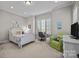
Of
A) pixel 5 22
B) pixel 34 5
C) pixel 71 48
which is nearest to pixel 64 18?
pixel 34 5

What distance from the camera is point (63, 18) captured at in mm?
5184

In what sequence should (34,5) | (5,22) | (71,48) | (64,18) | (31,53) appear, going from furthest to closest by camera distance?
(5,22), (64,18), (34,5), (31,53), (71,48)

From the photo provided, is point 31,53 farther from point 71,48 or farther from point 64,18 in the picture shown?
point 64,18

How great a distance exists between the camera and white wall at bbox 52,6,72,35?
496cm

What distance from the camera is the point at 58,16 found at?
541cm

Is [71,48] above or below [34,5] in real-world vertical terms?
below

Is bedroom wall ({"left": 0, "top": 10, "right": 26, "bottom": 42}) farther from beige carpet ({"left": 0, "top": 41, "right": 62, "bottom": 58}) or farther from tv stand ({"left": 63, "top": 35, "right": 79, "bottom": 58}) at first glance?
tv stand ({"left": 63, "top": 35, "right": 79, "bottom": 58})

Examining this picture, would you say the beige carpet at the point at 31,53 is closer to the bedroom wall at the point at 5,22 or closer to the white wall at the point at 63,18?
the white wall at the point at 63,18

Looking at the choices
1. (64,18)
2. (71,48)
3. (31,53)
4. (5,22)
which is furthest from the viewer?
(5,22)

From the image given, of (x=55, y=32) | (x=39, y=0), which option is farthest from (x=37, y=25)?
(x=39, y=0)

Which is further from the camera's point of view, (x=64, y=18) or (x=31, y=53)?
(x=64, y=18)

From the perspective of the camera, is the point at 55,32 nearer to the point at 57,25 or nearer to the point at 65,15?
the point at 57,25

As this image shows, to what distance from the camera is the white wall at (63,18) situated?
195 inches

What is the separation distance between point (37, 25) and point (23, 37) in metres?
3.59
